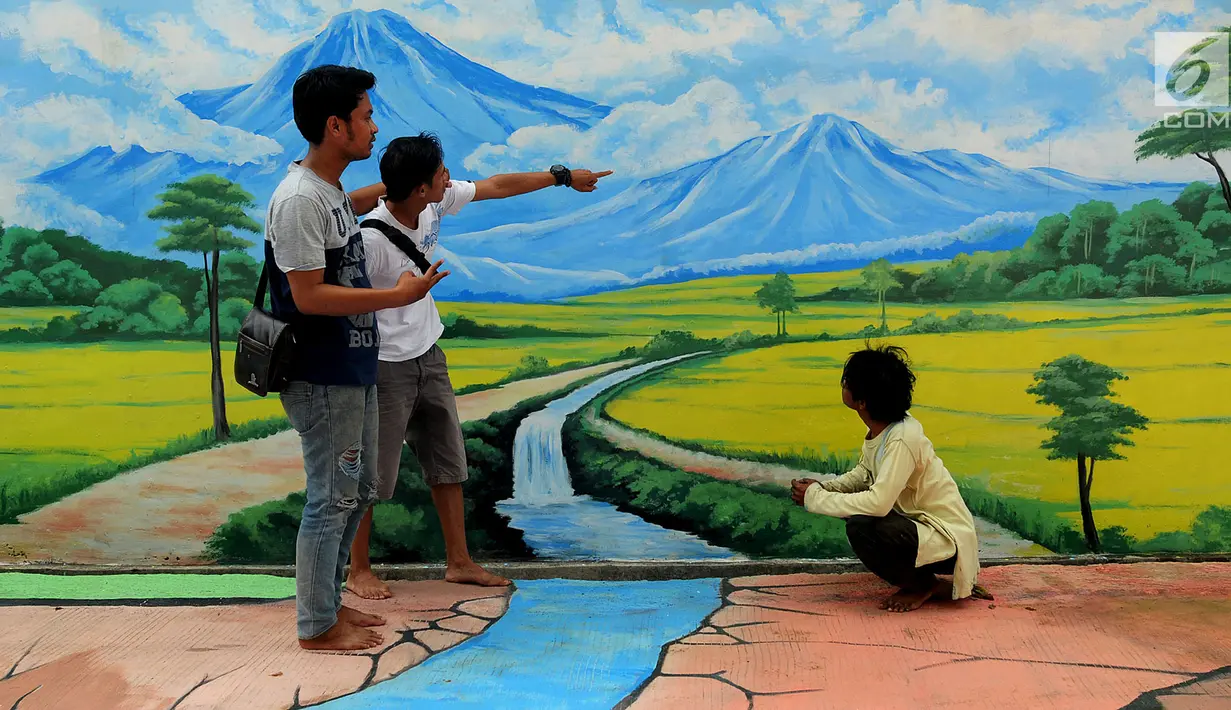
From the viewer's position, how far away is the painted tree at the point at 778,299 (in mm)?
4180

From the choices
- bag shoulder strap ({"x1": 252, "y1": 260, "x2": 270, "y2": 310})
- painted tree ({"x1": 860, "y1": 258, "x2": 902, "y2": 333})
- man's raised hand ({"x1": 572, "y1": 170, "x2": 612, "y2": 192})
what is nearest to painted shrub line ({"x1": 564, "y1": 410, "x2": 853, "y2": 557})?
painted tree ({"x1": 860, "y1": 258, "x2": 902, "y2": 333})

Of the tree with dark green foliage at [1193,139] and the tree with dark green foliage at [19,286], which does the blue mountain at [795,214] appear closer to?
the tree with dark green foliage at [1193,139]

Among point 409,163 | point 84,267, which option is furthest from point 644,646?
point 84,267

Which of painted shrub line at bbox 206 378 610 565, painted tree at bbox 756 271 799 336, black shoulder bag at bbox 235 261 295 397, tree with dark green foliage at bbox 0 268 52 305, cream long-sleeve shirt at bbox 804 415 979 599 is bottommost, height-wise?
painted shrub line at bbox 206 378 610 565

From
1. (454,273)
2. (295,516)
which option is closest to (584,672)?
(295,516)

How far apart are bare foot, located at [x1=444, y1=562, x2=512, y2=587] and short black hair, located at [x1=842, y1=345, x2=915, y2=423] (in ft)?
4.37

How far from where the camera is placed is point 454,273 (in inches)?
169

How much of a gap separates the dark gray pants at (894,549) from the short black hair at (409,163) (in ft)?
5.42

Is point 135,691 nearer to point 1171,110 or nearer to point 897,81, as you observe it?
point 897,81

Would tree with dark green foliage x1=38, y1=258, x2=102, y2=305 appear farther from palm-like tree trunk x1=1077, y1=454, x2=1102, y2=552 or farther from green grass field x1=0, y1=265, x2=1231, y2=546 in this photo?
palm-like tree trunk x1=1077, y1=454, x2=1102, y2=552

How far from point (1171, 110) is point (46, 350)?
14.6 ft

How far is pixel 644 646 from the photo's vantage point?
3.00 metres

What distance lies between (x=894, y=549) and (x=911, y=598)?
0.66 feet

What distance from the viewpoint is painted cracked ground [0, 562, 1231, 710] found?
2.62 m
